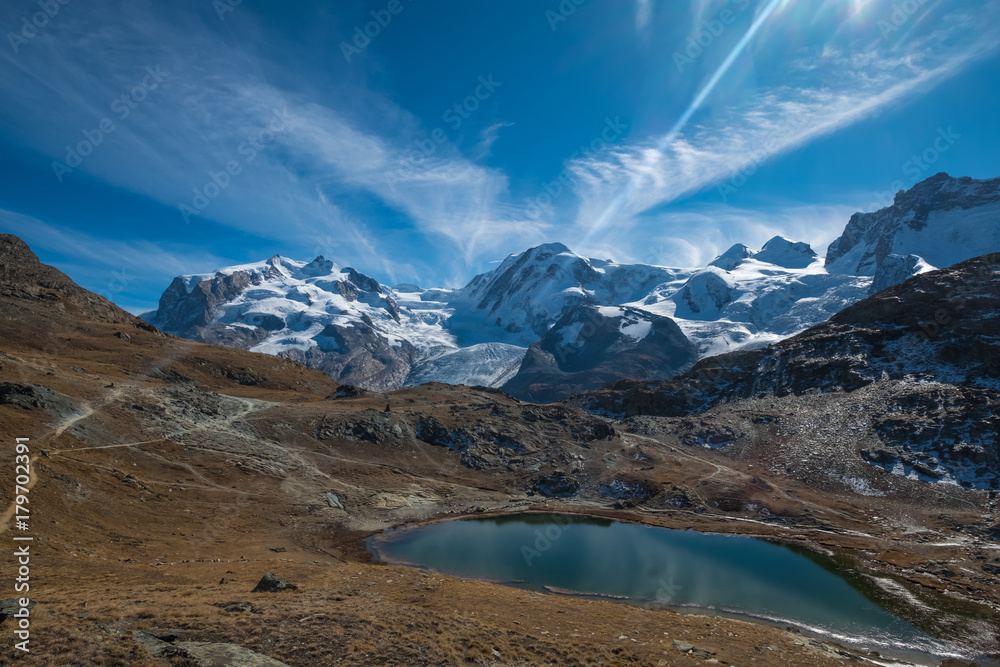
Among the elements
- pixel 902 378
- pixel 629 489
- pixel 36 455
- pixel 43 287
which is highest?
pixel 902 378

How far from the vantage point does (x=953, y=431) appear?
8000 centimetres

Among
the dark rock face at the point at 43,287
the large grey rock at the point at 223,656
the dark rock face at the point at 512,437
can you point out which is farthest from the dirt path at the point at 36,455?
the dark rock face at the point at 43,287

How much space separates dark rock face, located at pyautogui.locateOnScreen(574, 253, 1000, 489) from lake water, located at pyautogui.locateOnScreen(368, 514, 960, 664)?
134 ft

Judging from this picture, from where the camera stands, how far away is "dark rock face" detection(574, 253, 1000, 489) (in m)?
78.6

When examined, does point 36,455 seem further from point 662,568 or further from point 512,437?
point 512,437

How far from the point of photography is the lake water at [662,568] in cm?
4022

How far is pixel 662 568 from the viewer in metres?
51.7

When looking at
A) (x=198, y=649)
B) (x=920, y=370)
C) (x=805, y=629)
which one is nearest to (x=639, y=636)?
(x=805, y=629)

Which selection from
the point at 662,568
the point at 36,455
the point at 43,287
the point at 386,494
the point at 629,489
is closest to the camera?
the point at 36,455

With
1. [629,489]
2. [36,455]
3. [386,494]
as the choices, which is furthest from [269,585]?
[629,489]

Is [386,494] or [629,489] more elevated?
[629,489]

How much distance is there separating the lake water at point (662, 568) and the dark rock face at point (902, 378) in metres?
40.9

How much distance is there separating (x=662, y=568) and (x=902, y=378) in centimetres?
8146

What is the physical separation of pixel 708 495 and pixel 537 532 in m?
32.8
